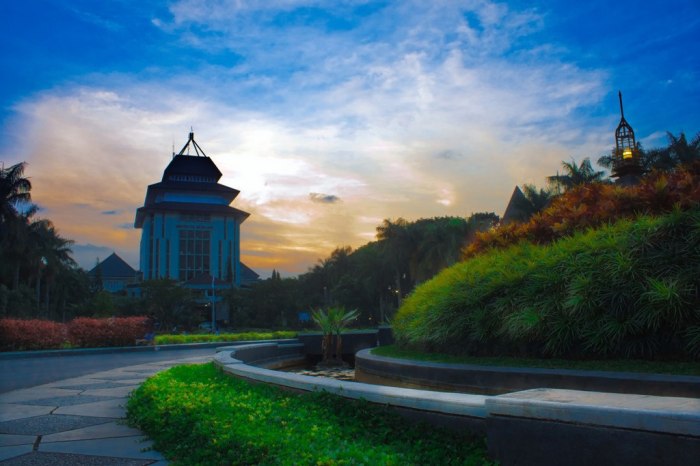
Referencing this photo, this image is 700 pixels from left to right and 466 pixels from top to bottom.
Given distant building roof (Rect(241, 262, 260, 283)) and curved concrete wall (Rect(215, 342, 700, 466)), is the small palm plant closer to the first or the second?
curved concrete wall (Rect(215, 342, 700, 466))

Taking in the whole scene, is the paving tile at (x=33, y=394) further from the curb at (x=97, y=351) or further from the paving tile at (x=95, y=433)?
the curb at (x=97, y=351)

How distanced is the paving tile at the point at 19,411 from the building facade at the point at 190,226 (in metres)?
68.9

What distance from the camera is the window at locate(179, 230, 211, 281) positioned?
7788 cm

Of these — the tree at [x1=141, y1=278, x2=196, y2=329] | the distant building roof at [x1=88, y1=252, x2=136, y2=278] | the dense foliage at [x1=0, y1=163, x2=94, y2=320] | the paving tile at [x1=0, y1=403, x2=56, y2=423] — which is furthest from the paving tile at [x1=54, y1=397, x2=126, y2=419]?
the distant building roof at [x1=88, y1=252, x2=136, y2=278]

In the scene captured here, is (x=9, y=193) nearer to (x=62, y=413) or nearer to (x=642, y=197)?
(x=62, y=413)

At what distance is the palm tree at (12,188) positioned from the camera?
1538 inches

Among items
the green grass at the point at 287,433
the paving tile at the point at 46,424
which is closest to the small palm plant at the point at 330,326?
the green grass at the point at 287,433

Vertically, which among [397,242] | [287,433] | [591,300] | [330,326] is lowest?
[287,433]

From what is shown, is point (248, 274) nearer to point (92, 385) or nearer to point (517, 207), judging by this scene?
point (517, 207)

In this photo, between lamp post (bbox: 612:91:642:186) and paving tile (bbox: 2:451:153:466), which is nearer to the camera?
paving tile (bbox: 2:451:153:466)

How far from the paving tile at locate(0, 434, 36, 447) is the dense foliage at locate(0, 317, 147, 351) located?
16.3 m

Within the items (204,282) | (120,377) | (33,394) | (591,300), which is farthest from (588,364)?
(204,282)

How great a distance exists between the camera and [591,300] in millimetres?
6574

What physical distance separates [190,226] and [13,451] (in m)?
75.0
